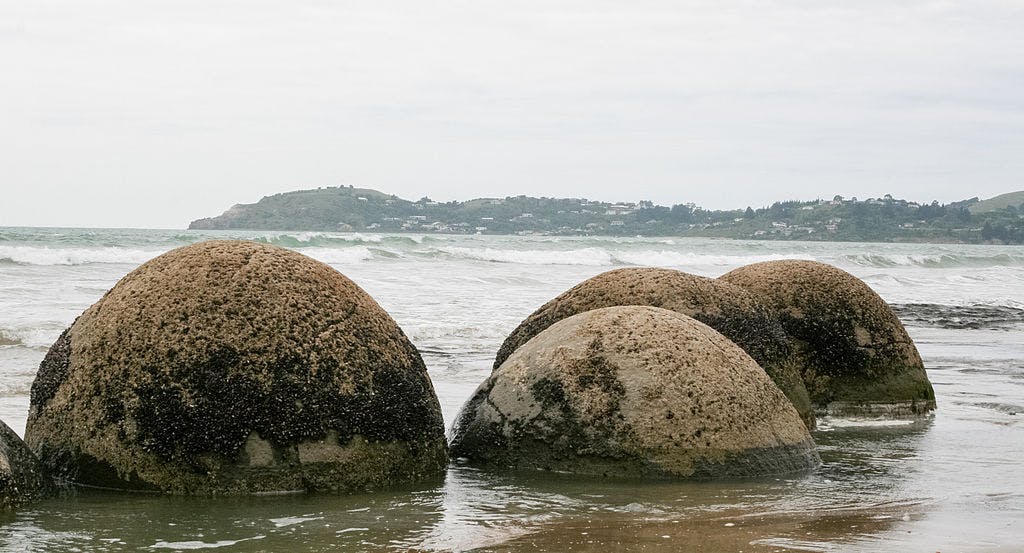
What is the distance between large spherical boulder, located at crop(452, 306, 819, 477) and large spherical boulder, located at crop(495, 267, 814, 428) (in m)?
1.23

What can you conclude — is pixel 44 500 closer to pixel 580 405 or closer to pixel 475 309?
pixel 580 405

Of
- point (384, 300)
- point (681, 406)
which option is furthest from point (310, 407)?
point (384, 300)

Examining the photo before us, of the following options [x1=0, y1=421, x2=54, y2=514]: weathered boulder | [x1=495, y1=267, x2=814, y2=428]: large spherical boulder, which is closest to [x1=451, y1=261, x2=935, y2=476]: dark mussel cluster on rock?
[x1=495, y1=267, x2=814, y2=428]: large spherical boulder

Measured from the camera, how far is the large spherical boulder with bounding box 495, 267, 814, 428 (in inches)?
339

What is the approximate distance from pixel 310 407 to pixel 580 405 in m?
1.56

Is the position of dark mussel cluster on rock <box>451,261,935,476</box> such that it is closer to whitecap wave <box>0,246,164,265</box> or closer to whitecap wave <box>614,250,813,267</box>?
whitecap wave <box>0,246,164,265</box>

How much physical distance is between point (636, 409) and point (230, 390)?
7.26 feet

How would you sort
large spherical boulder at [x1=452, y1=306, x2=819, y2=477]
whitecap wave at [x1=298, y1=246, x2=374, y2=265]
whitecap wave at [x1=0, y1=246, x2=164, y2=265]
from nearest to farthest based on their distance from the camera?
large spherical boulder at [x1=452, y1=306, x2=819, y2=477], whitecap wave at [x1=0, y1=246, x2=164, y2=265], whitecap wave at [x1=298, y1=246, x2=374, y2=265]

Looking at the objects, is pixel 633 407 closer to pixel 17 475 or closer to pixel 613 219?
pixel 17 475

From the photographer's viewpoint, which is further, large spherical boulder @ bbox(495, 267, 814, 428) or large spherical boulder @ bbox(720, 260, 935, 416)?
large spherical boulder @ bbox(720, 260, 935, 416)

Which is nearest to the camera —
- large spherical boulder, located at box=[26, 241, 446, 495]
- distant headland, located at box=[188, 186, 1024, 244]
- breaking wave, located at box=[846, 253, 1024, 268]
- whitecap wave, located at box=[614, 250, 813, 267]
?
large spherical boulder, located at box=[26, 241, 446, 495]

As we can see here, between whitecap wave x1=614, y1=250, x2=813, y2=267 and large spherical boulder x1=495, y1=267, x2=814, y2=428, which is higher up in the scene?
large spherical boulder x1=495, y1=267, x2=814, y2=428

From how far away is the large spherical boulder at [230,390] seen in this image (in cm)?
609

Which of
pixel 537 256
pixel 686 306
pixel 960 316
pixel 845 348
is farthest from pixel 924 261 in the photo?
pixel 686 306
